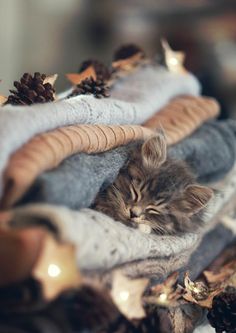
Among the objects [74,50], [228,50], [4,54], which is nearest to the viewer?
[228,50]

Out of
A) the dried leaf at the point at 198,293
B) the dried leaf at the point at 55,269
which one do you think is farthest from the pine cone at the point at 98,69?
the dried leaf at the point at 55,269

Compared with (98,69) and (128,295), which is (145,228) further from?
(98,69)

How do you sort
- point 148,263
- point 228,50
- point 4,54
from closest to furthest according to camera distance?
point 148,263 < point 228,50 < point 4,54

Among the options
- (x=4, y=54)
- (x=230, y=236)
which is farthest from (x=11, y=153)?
(x=4, y=54)

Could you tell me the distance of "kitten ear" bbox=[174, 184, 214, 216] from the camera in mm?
804

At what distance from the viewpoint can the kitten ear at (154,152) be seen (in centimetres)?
77

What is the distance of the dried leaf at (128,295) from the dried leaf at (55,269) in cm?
6

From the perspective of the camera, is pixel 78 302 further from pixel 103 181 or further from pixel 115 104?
pixel 115 104

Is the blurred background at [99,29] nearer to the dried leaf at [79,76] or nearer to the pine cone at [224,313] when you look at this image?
the dried leaf at [79,76]

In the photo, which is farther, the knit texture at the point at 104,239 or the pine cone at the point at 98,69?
the pine cone at the point at 98,69

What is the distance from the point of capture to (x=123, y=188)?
2.51 feet

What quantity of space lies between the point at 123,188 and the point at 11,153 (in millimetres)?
223

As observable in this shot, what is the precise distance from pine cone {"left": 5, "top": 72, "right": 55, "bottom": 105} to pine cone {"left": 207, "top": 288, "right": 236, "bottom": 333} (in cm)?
31

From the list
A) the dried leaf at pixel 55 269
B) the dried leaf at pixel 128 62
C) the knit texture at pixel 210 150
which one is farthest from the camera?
the dried leaf at pixel 128 62
